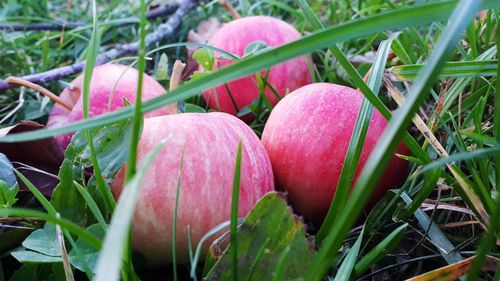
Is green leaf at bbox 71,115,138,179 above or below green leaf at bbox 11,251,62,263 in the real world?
above

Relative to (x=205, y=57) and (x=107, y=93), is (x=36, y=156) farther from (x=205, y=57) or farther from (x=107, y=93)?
(x=205, y=57)

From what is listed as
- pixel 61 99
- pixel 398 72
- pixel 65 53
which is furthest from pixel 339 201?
pixel 65 53

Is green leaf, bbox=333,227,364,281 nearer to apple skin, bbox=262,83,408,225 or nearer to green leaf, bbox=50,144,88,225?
apple skin, bbox=262,83,408,225

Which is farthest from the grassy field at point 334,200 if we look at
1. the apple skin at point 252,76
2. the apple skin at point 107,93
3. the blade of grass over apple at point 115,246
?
the apple skin at point 252,76

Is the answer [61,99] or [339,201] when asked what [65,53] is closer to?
[61,99]

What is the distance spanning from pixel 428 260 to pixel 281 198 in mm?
281

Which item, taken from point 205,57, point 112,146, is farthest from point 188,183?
point 205,57

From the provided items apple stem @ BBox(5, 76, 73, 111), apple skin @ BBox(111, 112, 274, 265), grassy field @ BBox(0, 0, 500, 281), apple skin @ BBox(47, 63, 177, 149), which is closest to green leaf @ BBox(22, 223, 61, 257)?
grassy field @ BBox(0, 0, 500, 281)

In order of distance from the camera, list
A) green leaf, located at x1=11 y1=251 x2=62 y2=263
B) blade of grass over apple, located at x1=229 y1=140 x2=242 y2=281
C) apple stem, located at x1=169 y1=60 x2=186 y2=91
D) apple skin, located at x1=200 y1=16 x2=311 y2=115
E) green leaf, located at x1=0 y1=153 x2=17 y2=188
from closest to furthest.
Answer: blade of grass over apple, located at x1=229 y1=140 x2=242 y2=281 → green leaf, located at x1=11 y1=251 x2=62 y2=263 → green leaf, located at x1=0 y1=153 x2=17 y2=188 → apple stem, located at x1=169 y1=60 x2=186 y2=91 → apple skin, located at x1=200 y1=16 x2=311 y2=115

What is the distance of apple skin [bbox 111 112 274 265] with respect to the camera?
712 mm

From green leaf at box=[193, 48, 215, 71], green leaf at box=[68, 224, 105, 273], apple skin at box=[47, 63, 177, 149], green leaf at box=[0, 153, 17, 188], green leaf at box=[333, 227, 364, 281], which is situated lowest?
green leaf at box=[68, 224, 105, 273]

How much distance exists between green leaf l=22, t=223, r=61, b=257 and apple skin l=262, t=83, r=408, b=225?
382 mm

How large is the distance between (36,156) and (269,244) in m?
0.50

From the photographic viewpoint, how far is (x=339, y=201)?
689mm
